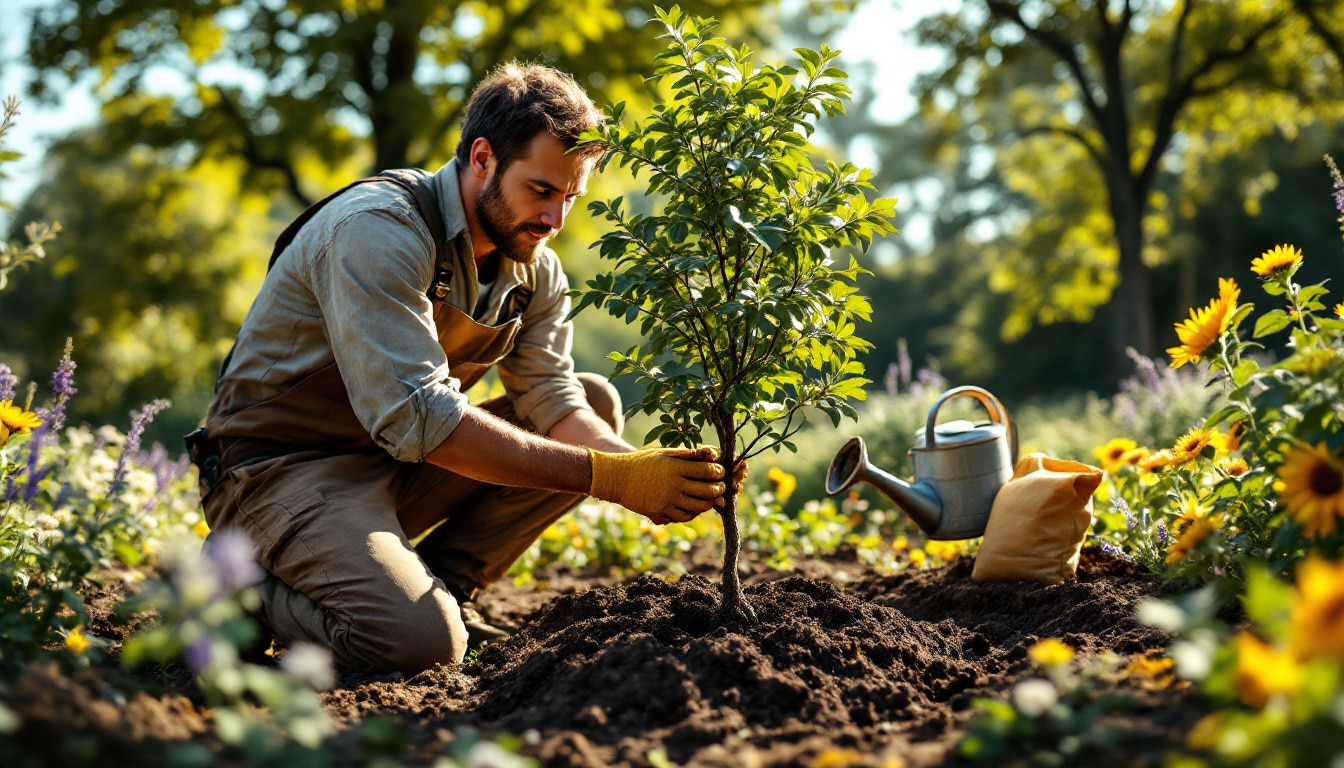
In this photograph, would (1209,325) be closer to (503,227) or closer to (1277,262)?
(1277,262)

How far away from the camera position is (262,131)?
9.64 metres

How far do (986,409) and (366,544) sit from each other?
203 cm

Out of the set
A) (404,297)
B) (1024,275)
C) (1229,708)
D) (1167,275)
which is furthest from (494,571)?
(1167,275)

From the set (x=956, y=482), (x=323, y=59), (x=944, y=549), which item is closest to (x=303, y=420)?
(x=956, y=482)

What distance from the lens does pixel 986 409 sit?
336 cm

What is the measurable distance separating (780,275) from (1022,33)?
8.94 metres

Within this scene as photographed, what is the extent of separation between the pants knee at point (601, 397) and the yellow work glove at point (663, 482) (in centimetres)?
107

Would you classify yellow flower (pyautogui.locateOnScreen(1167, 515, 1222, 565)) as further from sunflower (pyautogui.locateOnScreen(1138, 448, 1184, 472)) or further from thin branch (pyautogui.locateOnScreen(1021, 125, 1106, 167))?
thin branch (pyautogui.locateOnScreen(1021, 125, 1106, 167))

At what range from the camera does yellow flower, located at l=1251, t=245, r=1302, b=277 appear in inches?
86.5

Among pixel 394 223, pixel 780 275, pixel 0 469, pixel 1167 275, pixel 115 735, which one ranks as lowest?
pixel 1167 275

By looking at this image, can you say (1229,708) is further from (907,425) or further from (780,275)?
(907,425)

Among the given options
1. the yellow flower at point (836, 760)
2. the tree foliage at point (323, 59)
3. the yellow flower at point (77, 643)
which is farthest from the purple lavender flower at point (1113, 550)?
the tree foliage at point (323, 59)

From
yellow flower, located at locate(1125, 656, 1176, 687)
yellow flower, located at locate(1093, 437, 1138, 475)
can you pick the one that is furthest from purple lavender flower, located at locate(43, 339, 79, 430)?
yellow flower, located at locate(1093, 437, 1138, 475)

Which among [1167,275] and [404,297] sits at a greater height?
[404,297]
